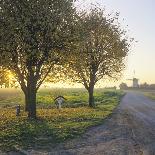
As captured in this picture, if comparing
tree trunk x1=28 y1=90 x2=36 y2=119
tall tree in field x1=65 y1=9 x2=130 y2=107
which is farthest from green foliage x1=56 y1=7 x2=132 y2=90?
tree trunk x1=28 y1=90 x2=36 y2=119

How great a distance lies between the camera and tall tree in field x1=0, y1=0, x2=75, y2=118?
35062 millimetres

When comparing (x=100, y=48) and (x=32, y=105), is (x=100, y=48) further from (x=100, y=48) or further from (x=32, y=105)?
(x=32, y=105)

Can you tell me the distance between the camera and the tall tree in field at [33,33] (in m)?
35.1

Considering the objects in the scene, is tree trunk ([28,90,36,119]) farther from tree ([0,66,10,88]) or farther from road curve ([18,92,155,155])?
road curve ([18,92,155,155])

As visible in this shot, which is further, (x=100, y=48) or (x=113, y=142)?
(x=100, y=48)

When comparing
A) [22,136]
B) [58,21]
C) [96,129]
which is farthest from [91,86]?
[22,136]

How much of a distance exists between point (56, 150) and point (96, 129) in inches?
369

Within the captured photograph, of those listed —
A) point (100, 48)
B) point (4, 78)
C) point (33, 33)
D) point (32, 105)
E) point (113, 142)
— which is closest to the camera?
point (113, 142)

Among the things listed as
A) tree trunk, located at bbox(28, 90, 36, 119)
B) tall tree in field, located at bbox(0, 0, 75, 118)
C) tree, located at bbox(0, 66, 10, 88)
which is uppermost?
tall tree in field, located at bbox(0, 0, 75, 118)

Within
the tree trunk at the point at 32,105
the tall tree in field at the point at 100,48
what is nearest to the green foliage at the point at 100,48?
the tall tree in field at the point at 100,48

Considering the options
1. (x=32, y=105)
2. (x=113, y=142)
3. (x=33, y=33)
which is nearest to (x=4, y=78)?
(x=32, y=105)

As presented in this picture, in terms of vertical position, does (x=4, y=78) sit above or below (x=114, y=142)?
above

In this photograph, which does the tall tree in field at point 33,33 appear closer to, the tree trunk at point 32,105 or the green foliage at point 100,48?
the tree trunk at point 32,105

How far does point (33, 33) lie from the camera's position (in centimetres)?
3597
